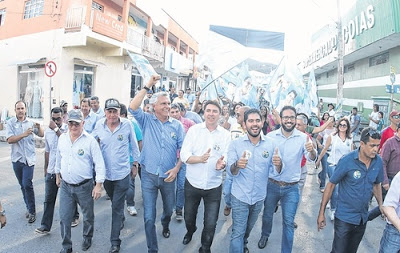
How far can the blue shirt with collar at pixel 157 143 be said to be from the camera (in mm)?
3586

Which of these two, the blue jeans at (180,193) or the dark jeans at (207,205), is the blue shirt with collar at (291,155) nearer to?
the dark jeans at (207,205)

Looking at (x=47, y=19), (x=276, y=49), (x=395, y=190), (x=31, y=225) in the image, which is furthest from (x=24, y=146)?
(x=47, y=19)

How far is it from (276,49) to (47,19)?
11061mm

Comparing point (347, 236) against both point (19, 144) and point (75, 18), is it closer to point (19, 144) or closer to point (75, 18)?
point (19, 144)

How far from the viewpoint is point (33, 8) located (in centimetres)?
1530

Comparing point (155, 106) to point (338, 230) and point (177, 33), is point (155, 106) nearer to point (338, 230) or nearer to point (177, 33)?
point (338, 230)

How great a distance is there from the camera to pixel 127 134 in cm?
385

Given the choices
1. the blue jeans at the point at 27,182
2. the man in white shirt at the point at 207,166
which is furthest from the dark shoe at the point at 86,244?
the man in white shirt at the point at 207,166

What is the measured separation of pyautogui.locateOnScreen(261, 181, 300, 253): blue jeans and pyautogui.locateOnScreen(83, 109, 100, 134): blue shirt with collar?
324 cm

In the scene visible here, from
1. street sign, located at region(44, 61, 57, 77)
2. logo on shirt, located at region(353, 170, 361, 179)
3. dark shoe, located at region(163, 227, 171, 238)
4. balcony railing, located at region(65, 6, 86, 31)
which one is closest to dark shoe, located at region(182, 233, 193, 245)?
dark shoe, located at region(163, 227, 171, 238)

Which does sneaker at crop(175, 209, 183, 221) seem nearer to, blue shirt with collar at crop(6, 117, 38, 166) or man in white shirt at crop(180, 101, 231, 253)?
man in white shirt at crop(180, 101, 231, 253)

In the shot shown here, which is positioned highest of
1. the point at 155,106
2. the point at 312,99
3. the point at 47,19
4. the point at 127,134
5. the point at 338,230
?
the point at 47,19

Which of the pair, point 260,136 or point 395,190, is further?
point 260,136

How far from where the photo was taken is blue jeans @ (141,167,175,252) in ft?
11.2
